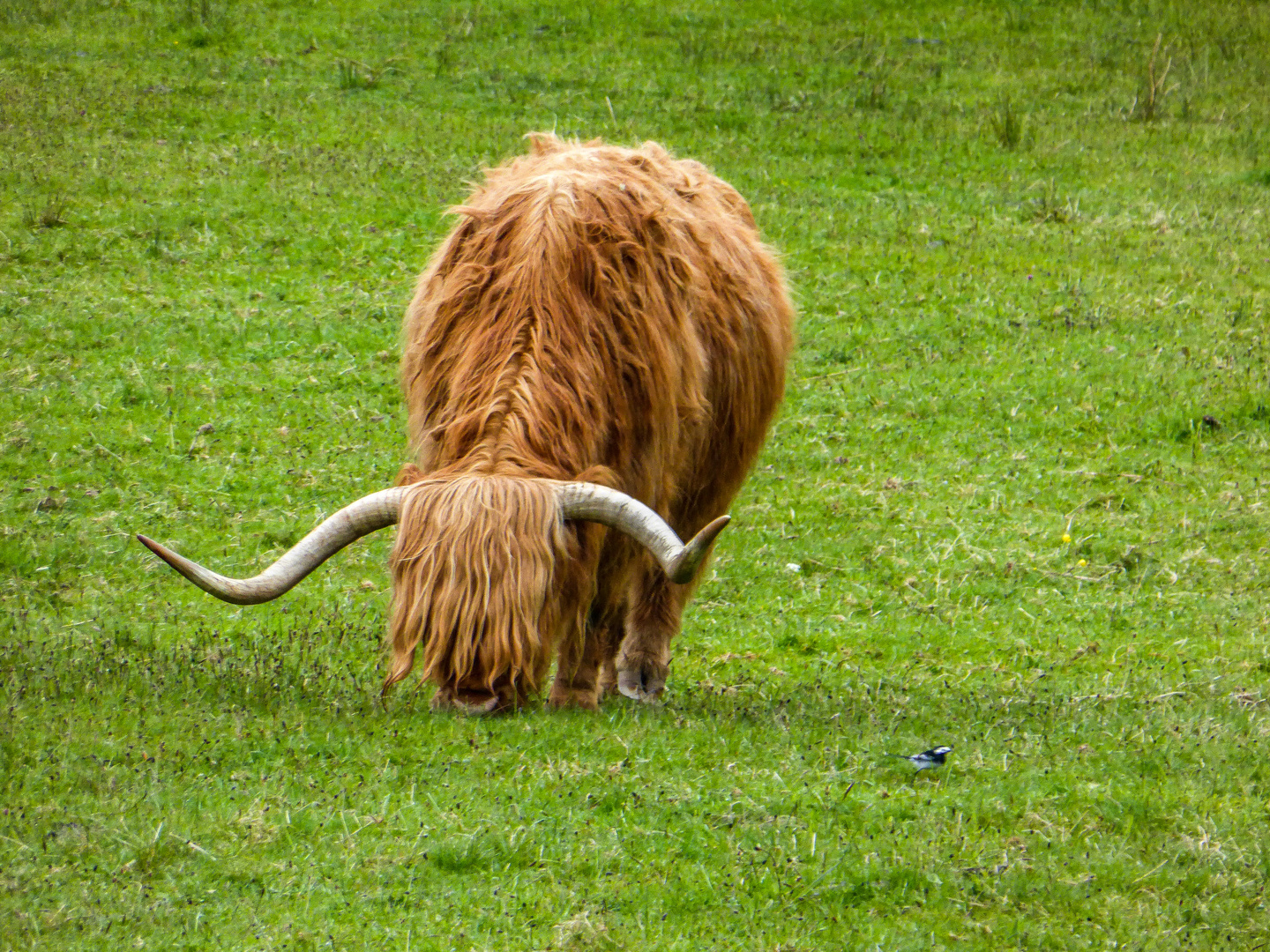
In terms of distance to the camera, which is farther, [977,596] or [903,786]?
[977,596]

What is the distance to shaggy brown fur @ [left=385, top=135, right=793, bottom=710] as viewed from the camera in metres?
5.23

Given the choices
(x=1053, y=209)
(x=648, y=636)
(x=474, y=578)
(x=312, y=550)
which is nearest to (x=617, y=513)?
(x=474, y=578)

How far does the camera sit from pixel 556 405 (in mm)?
5672

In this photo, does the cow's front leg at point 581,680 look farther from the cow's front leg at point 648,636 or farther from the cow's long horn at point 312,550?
the cow's long horn at point 312,550

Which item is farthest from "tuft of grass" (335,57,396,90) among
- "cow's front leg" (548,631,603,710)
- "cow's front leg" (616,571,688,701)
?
"cow's front leg" (548,631,603,710)

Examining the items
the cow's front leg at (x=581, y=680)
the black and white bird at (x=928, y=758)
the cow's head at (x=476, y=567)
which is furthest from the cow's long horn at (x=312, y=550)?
the black and white bird at (x=928, y=758)

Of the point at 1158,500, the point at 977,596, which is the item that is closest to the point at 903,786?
the point at 977,596

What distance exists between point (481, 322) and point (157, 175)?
8286 mm

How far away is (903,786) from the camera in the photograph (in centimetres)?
529

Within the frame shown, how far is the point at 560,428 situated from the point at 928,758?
5.88ft

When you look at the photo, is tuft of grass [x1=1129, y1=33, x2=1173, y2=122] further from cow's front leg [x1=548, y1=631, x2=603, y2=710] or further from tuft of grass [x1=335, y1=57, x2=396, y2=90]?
cow's front leg [x1=548, y1=631, x2=603, y2=710]

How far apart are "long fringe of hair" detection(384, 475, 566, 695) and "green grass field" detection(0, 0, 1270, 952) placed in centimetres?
23

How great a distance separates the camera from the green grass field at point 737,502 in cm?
445

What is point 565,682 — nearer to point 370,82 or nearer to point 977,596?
point 977,596
